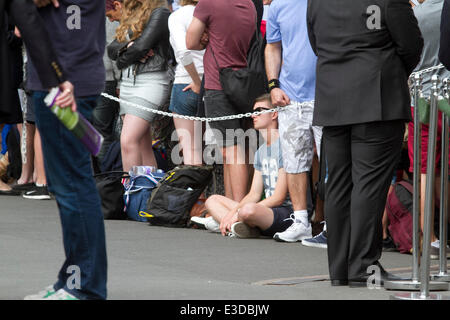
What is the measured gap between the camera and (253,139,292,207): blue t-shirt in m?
9.13

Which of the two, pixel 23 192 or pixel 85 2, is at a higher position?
pixel 85 2

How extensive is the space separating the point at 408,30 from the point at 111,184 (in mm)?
4774

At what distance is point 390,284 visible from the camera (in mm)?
6105

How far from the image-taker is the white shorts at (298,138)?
342 inches

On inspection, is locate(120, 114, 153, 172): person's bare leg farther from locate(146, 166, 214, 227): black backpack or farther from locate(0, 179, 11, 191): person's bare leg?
locate(0, 179, 11, 191): person's bare leg

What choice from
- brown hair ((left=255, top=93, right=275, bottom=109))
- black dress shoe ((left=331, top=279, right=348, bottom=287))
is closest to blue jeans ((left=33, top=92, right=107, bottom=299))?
black dress shoe ((left=331, top=279, right=348, bottom=287))

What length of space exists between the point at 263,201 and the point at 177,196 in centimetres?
113

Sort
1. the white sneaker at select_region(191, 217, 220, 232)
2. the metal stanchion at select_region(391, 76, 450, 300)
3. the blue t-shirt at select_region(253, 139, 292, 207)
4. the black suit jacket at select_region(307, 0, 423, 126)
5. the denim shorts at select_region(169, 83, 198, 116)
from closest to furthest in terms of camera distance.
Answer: the metal stanchion at select_region(391, 76, 450, 300)
the black suit jacket at select_region(307, 0, 423, 126)
the blue t-shirt at select_region(253, 139, 292, 207)
the white sneaker at select_region(191, 217, 220, 232)
the denim shorts at select_region(169, 83, 198, 116)

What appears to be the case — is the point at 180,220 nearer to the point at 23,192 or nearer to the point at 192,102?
the point at 192,102

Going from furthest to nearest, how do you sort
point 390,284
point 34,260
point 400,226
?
point 400,226 → point 34,260 → point 390,284

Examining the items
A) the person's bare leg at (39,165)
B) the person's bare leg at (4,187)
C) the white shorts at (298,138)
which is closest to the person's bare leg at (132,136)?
the person's bare leg at (39,165)

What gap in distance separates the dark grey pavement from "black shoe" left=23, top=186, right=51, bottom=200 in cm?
146

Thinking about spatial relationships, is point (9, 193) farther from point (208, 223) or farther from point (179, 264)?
point (179, 264)
